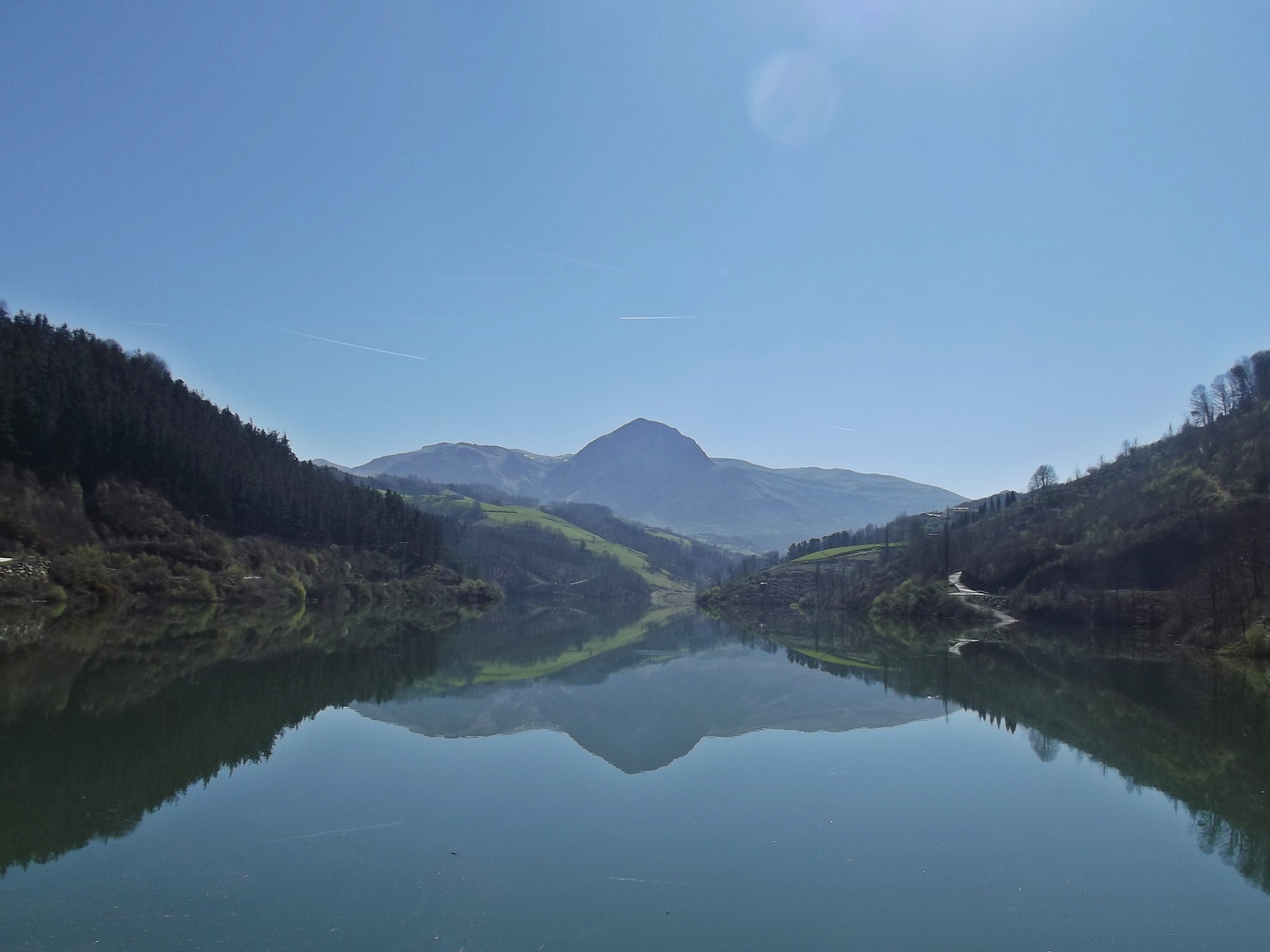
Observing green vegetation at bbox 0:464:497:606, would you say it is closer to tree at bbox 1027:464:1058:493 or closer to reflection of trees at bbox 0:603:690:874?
reflection of trees at bbox 0:603:690:874

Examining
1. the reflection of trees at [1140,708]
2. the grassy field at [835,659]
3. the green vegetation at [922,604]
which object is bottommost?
the grassy field at [835,659]

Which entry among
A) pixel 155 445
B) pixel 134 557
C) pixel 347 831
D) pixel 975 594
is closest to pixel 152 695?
pixel 347 831

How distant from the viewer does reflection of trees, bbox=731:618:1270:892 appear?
1486cm

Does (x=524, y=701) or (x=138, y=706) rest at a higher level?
(x=138, y=706)

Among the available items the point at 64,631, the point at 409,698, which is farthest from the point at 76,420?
the point at 409,698

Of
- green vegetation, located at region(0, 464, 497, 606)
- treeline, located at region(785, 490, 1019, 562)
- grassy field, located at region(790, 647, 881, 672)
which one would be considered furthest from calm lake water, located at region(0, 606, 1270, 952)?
treeline, located at region(785, 490, 1019, 562)

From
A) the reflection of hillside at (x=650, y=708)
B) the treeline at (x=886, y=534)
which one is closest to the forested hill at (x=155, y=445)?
the reflection of hillside at (x=650, y=708)

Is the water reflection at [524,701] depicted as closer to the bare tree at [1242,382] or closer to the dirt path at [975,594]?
the dirt path at [975,594]

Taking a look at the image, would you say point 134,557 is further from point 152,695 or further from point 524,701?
point 524,701

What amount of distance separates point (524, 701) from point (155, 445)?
5622cm

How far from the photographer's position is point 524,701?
2983 centimetres

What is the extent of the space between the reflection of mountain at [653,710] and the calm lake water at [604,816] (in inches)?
9.1

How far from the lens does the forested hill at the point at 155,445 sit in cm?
5631

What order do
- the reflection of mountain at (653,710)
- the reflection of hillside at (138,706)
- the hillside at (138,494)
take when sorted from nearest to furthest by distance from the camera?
1. the reflection of hillside at (138,706)
2. the reflection of mountain at (653,710)
3. the hillside at (138,494)
